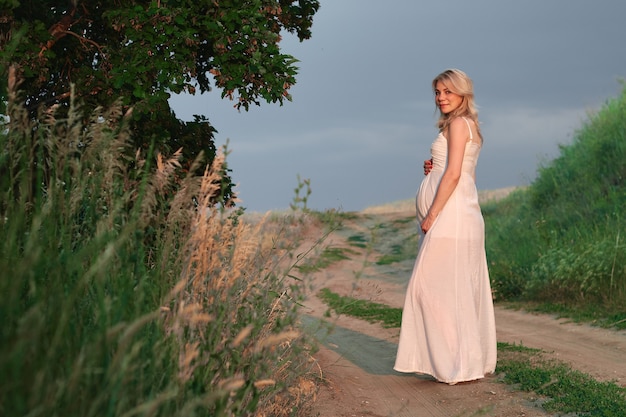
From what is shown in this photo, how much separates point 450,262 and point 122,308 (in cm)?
506

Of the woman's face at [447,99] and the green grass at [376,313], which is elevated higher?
the woman's face at [447,99]

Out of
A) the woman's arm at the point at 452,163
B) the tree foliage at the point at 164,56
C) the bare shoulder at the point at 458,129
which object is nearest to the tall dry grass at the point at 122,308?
the woman's arm at the point at 452,163

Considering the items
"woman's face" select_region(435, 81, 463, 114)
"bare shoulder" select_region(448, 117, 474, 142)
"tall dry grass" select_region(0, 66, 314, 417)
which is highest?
"woman's face" select_region(435, 81, 463, 114)

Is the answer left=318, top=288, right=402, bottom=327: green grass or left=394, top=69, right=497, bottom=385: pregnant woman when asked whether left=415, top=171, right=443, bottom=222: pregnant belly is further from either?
left=318, top=288, right=402, bottom=327: green grass

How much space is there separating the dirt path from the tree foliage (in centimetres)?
255

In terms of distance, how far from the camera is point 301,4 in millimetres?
11523

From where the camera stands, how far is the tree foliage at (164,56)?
9203 mm

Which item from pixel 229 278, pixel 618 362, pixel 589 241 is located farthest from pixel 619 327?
pixel 229 278

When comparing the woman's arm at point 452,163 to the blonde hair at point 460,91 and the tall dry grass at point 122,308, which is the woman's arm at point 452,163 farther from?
the tall dry grass at point 122,308

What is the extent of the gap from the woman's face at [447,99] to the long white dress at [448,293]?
0.35 metres

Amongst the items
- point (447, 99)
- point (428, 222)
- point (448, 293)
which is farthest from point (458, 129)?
point (448, 293)

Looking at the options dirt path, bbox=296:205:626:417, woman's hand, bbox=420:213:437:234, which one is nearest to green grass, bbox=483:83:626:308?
dirt path, bbox=296:205:626:417

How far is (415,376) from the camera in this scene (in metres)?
8.48

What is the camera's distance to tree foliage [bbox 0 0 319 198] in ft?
30.2
